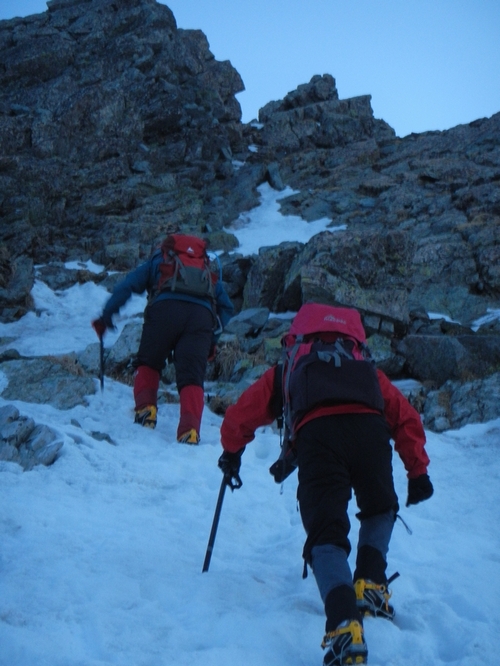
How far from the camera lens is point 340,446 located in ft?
10.0

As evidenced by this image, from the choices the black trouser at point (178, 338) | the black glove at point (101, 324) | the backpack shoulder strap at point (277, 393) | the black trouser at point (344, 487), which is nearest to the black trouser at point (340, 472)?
the black trouser at point (344, 487)

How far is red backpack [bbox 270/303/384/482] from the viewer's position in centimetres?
314

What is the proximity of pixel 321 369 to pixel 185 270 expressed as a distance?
3.48 m

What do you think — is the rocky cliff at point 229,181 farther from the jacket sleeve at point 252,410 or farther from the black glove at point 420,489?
the jacket sleeve at point 252,410

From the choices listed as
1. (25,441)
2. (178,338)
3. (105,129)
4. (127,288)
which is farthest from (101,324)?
(105,129)

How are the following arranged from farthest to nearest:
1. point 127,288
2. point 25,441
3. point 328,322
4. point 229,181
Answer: point 229,181 < point 127,288 < point 25,441 < point 328,322

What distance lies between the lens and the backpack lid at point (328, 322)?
345cm

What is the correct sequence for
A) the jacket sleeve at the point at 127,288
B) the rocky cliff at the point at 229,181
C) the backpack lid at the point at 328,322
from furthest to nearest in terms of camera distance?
the rocky cliff at the point at 229,181 → the jacket sleeve at the point at 127,288 → the backpack lid at the point at 328,322

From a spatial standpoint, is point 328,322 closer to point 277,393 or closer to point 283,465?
point 277,393

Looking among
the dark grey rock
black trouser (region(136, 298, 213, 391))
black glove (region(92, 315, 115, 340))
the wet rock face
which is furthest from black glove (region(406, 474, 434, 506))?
the wet rock face

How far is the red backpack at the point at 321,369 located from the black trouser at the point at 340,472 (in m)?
0.12

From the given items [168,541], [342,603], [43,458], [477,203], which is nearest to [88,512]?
[168,541]

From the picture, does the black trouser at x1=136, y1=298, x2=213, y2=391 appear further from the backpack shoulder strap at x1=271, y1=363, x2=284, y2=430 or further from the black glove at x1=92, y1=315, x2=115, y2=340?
the backpack shoulder strap at x1=271, y1=363, x2=284, y2=430

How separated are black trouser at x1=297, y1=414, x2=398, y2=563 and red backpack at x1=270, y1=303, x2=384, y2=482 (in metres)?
0.12
